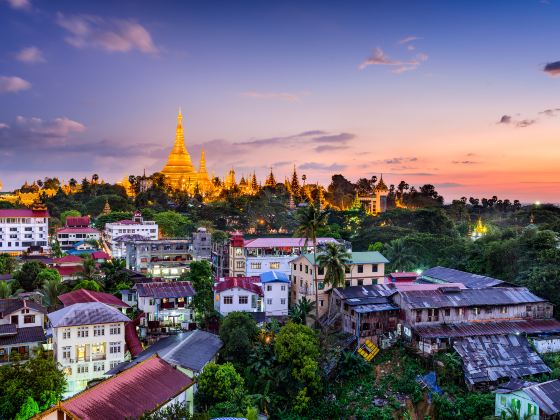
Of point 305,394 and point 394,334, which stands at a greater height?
point 394,334

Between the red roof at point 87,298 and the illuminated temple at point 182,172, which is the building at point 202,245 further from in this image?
the illuminated temple at point 182,172

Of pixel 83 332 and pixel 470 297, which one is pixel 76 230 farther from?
pixel 470 297

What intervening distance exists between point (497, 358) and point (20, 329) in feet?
99.2

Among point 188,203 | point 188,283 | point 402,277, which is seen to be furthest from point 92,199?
point 402,277

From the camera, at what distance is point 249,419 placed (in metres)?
24.1

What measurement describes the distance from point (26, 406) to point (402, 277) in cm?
3052

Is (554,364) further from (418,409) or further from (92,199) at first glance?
(92,199)

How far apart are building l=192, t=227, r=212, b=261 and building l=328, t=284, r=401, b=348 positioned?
28154mm

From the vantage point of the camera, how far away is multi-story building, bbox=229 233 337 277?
51375mm

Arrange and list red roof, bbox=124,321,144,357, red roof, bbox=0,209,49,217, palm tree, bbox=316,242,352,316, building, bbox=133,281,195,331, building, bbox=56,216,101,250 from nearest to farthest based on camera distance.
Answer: red roof, bbox=124,321,144,357 < palm tree, bbox=316,242,352,316 < building, bbox=133,281,195,331 < red roof, bbox=0,209,49,217 < building, bbox=56,216,101,250

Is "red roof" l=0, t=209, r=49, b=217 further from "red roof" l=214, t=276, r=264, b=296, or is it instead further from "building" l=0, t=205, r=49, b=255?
"red roof" l=214, t=276, r=264, b=296

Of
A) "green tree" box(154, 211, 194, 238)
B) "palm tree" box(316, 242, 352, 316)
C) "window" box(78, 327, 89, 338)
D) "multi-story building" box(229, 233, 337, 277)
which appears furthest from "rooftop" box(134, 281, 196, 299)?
"green tree" box(154, 211, 194, 238)

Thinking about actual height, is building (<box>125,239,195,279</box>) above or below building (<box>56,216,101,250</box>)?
below

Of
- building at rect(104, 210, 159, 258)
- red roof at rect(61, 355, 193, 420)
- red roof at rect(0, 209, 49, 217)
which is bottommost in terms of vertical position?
red roof at rect(61, 355, 193, 420)
